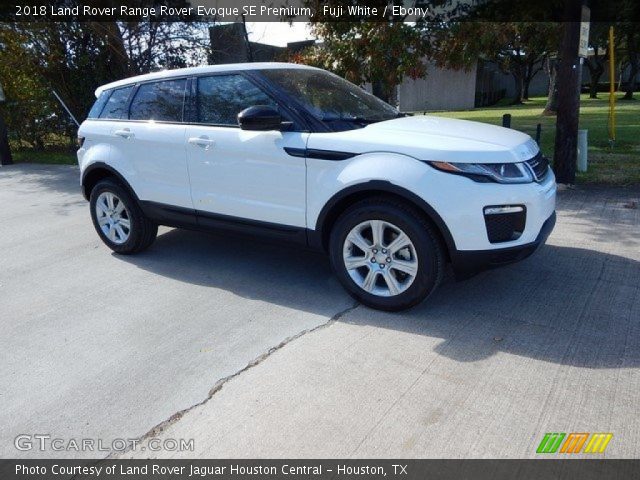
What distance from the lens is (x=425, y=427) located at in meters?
2.62

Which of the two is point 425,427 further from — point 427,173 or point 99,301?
point 99,301

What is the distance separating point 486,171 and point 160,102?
3059 millimetres

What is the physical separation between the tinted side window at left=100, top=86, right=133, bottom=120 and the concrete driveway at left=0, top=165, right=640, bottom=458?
1449 millimetres

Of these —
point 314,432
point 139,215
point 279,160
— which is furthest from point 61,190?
point 314,432

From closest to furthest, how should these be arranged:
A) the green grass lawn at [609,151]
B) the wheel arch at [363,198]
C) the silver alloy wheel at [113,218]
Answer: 1. the wheel arch at [363,198]
2. the silver alloy wheel at [113,218]
3. the green grass lawn at [609,151]

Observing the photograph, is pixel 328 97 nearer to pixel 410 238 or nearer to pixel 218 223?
pixel 218 223

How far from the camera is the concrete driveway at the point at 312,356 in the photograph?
2.63 metres

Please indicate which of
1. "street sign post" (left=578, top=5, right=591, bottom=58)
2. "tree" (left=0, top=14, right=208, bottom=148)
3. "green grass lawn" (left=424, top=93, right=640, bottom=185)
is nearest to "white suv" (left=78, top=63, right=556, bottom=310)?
"street sign post" (left=578, top=5, right=591, bottom=58)

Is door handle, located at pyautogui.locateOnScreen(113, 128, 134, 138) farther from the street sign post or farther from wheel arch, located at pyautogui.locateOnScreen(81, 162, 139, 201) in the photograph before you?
the street sign post

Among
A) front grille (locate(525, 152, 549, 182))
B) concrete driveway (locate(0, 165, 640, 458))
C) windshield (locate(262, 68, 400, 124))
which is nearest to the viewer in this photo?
concrete driveway (locate(0, 165, 640, 458))

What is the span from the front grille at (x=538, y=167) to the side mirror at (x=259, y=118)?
1.83m

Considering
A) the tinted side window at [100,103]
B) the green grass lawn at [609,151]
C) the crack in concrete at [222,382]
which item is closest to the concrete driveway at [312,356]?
the crack in concrete at [222,382]

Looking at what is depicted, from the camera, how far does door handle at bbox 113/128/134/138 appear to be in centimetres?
498

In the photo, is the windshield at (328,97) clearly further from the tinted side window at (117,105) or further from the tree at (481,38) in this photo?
the tree at (481,38)
